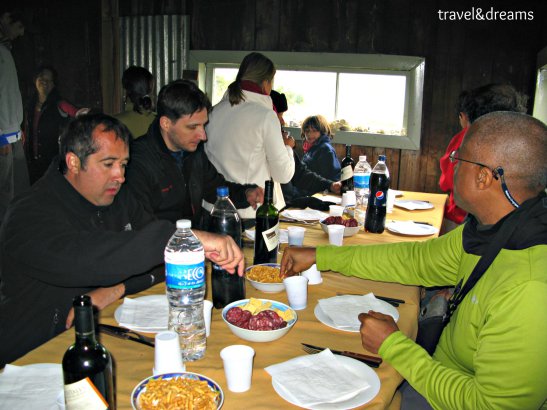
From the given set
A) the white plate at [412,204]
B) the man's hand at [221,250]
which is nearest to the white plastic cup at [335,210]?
the white plate at [412,204]

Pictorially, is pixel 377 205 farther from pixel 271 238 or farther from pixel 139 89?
pixel 139 89

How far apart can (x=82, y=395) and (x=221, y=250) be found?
2.14 feet

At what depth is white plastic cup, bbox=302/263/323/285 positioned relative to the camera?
5.87ft

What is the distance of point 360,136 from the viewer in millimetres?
5027

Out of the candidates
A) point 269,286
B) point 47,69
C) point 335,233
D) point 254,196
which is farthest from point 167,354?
point 47,69

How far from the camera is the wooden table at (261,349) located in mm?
1086

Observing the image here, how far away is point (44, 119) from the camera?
225 inches

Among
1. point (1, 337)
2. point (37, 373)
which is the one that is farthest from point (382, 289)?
point (1, 337)

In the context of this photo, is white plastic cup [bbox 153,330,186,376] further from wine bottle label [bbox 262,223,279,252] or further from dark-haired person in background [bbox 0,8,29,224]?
dark-haired person in background [bbox 0,8,29,224]

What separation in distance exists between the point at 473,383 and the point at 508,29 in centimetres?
427

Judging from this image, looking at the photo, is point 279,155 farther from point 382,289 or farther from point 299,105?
point 299,105

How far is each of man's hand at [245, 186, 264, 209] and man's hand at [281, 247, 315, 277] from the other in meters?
0.98

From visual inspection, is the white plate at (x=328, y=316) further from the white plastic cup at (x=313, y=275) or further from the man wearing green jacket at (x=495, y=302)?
the white plastic cup at (x=313, y=275)

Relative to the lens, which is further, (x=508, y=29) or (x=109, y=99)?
(x=109, y=99)
